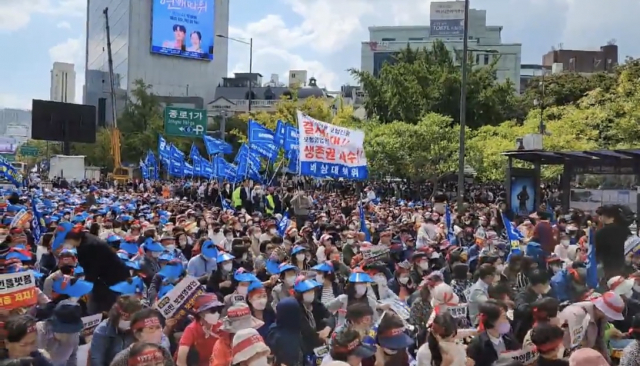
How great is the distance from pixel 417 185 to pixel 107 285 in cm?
2866

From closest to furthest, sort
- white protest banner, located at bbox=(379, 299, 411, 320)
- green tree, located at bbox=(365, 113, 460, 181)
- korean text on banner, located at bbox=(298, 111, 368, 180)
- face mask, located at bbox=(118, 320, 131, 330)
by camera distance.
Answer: face mask, located at bbox=(118, 320, 131, 330)
white protest banner, located at bbox=(379, 299, 411, 320)
korean text on banner, located at bbox=(298, 111, 368, 180)
green tree, located at bbox=(365, 113, 460, 181)

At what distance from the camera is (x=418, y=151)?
32.7 m

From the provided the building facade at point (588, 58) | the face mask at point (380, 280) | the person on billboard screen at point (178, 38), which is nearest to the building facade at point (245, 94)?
the person on billboard screen at point (178, 38)

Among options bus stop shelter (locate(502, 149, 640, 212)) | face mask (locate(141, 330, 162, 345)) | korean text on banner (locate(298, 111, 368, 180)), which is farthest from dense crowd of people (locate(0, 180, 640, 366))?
bus stop shelter (locate(502, 149, 640, 212))

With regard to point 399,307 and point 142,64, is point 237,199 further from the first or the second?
point 142,64

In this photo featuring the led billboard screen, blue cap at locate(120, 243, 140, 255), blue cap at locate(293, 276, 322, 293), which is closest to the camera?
blue cap at locate(293, 276, 322, 293)

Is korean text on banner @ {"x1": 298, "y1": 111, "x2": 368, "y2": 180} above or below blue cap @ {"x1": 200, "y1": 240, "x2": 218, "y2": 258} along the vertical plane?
above

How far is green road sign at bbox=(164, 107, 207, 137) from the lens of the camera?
39.6m

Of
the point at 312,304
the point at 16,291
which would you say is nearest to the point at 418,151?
the point at 312,304

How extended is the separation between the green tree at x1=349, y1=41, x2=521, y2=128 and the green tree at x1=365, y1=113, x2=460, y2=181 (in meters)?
6.91

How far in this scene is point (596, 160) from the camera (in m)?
18.8

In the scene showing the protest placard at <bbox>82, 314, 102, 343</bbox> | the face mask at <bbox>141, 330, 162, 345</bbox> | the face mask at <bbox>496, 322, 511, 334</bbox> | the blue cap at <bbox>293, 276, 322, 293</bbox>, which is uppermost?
the blue cap at <bbox>293, 276, 322, 293</bbox>

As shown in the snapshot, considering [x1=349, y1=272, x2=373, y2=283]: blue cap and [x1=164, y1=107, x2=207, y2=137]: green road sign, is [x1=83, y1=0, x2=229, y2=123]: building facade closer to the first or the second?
[x1=164, y1=107, x2=207, y2=137]: green road sign

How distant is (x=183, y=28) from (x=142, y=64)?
7.04 meters
